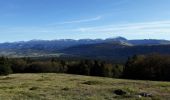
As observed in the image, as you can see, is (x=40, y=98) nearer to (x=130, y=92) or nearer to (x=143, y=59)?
(x=130, y=92)

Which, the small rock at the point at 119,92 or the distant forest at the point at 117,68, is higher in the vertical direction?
the small rock at the point at 119,92

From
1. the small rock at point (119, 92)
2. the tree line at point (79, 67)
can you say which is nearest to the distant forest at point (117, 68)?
the tree line at point (79, 67)

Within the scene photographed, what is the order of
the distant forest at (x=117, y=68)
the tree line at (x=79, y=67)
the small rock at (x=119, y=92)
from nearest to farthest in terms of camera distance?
the small rock at (x=119, y=92) → the distant forest at (x=117, y=68) → the tree line at (x=79, y=67)

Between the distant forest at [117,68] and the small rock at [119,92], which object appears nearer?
the small rock at [119,92]

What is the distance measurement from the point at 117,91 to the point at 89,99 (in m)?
5.45

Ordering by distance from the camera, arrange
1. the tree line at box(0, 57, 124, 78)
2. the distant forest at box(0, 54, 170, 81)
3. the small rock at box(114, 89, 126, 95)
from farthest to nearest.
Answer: the tree line at box(0, 57, 124, 78), the distant forest at box(0, 54, 170, 81), the small rock at box(114, 89, 126, 95)

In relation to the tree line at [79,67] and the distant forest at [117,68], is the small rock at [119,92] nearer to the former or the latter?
the distant forest at [117,68]

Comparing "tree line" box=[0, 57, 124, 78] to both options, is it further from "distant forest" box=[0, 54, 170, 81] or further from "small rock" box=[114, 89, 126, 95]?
"small rock" box=[114, 89, 126, 95]

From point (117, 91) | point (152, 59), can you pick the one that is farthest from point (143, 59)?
point (117, 91)

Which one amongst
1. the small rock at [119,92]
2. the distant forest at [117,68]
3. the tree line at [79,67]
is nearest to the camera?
the small rock at [119,92]

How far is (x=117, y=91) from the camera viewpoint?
3341cm

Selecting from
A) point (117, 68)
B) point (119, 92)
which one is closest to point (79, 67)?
point (117, 68)

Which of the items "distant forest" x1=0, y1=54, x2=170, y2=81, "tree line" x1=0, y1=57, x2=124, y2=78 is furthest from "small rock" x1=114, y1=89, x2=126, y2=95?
"tree line" x1=0, y1=57, x2=124, y2=78

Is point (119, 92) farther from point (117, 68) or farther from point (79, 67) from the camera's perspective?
point (117, 68)
